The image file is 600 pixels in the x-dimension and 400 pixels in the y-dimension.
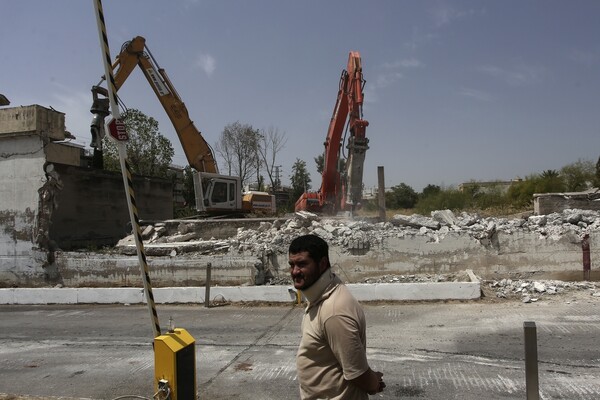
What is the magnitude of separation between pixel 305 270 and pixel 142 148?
33242mm

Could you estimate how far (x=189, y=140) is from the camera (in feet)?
65.1

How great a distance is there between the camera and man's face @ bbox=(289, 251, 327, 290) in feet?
8.21

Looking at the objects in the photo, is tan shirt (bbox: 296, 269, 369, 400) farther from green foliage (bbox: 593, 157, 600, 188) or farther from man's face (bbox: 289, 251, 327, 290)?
green foliage (bbox: 593, 157, 600, 188)

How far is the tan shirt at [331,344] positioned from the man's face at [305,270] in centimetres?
3

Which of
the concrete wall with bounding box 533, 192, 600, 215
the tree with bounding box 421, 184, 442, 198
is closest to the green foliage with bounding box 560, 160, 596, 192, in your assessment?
the tree with bounding box 421, 184, 442, 198

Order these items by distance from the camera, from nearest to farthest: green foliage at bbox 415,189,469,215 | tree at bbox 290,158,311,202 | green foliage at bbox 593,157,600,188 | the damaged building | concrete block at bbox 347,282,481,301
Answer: concrete block at bbox 347,282,481,301 < the damaged building < green foliage at bbox 415,189,469,215 < green foliage at bbox 593,157,600,188 < tree at bbox 290,158,311,202

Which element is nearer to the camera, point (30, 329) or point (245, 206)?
point (30, 329)

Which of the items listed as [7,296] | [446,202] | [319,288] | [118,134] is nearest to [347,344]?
[319,288]

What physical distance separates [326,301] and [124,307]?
32.6 ft

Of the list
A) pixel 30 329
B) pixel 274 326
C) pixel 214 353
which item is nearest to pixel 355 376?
pixel 214 353

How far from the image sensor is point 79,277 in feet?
43.9

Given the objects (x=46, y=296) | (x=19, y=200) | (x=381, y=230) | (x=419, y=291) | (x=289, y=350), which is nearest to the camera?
(x=289, y=350)

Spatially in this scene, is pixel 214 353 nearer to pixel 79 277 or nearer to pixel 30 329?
pixel 30 329

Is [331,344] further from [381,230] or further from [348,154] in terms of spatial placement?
[348,154]
